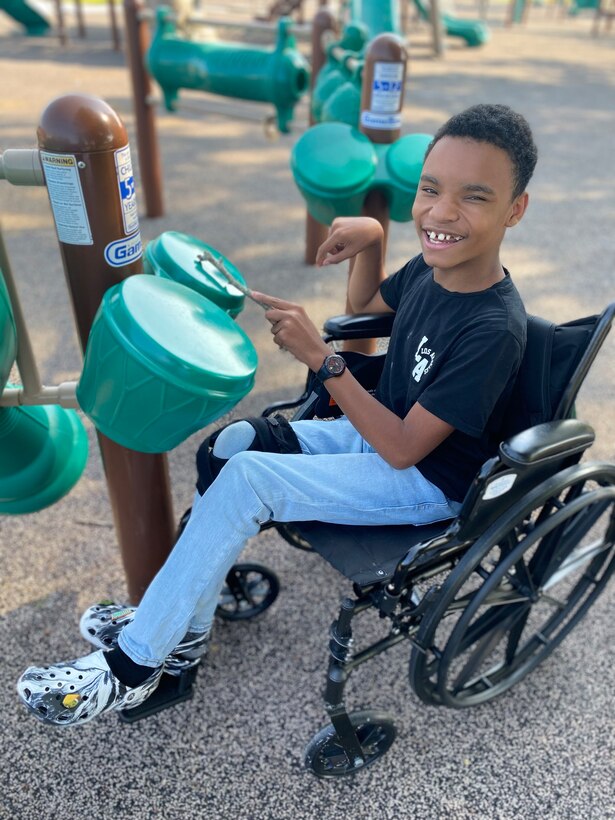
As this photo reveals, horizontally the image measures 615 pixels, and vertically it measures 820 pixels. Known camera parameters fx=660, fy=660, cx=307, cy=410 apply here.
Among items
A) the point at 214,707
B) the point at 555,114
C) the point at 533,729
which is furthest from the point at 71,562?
the point at 555,114

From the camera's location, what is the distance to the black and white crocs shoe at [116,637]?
1498 mm

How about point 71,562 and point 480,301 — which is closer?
point 480,301

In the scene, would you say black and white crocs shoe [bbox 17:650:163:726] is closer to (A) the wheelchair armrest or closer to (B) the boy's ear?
(A) the wheelchair armrest

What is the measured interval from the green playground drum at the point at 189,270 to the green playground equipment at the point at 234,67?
2528 millimetres

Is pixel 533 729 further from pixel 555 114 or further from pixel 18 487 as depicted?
pixel 555 114

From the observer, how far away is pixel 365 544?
1.36m

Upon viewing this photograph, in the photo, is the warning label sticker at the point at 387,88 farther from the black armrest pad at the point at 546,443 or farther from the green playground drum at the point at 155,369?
the black armrest pad at the point at 546,443

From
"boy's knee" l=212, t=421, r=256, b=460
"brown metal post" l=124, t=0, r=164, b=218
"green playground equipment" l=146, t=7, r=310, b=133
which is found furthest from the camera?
"brown metal post" l=124, t=0, r=164, b=218

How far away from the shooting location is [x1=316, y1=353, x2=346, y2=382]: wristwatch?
1315mm

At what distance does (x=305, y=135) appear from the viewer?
7.66 ft

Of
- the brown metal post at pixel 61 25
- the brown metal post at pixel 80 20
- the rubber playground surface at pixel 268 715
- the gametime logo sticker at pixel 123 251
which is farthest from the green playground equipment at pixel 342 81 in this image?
the brown metal post at pixel 80 20

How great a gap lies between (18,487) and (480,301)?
1219 mm

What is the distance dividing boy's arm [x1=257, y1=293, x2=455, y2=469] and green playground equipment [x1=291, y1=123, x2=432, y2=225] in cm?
111

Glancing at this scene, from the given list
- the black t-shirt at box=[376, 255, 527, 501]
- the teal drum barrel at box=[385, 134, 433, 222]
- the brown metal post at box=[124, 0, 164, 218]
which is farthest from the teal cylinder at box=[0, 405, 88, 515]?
the brown metal post at box=[124, 0, 164, 218]
